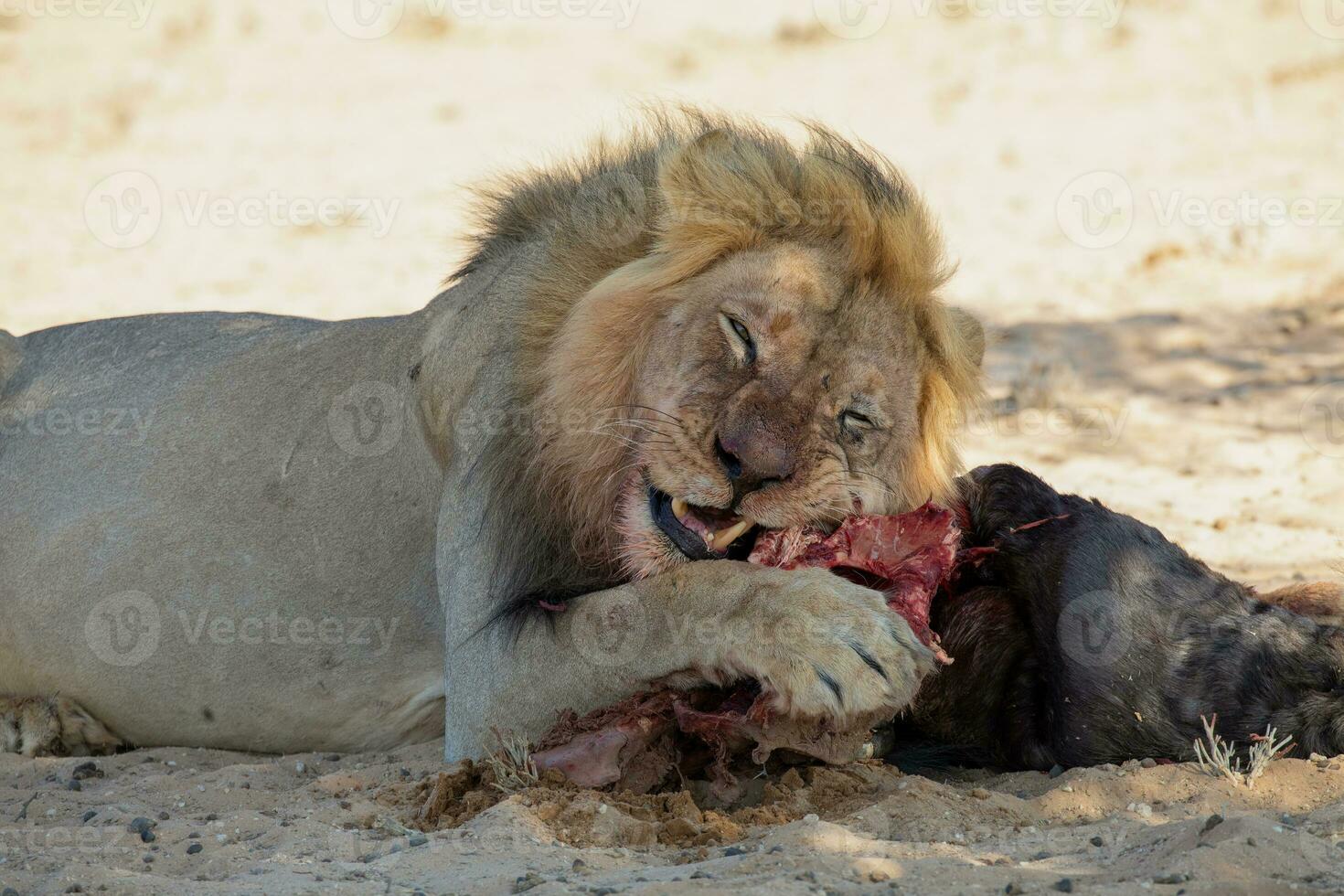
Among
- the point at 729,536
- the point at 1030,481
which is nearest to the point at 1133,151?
the point at 1030,481

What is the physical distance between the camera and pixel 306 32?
50.1ft

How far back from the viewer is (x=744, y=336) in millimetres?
3365

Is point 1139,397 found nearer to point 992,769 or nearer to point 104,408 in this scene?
point 992,769

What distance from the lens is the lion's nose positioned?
315 centimetres

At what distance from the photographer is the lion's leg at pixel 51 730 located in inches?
168

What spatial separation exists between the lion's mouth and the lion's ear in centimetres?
81

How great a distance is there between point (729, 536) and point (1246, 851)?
1203 millimetres
